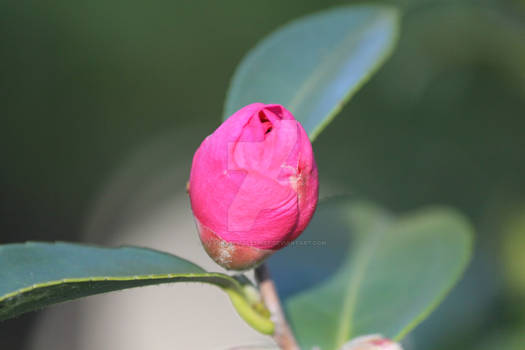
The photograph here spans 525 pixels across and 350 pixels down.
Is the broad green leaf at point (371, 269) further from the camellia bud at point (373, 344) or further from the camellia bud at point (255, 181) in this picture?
the camellia bud at point (255, 181)

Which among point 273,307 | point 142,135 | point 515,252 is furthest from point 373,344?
point 142,135

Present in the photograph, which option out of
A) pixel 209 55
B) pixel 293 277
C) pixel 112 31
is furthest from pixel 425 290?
pixel 112 31

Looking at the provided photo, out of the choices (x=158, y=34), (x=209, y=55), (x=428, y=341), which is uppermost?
(x=158, y=34)

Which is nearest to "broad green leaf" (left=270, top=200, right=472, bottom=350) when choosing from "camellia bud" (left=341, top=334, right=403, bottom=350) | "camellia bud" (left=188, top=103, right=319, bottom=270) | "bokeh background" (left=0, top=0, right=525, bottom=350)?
"camellia bud" (left=341, top=334, right=403, bottom=350)

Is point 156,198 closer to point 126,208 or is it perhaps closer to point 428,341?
point 126,208

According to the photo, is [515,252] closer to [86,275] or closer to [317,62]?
[317,62]
